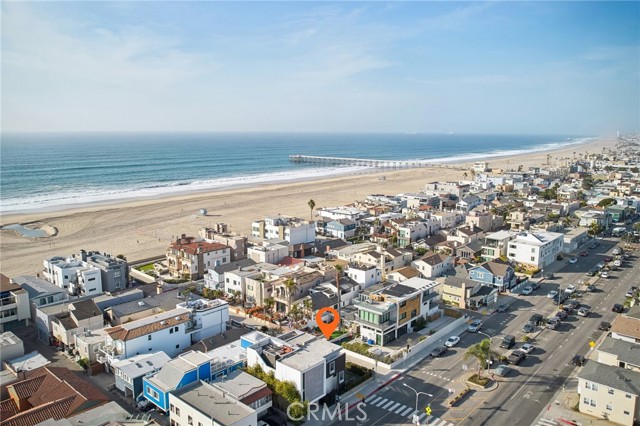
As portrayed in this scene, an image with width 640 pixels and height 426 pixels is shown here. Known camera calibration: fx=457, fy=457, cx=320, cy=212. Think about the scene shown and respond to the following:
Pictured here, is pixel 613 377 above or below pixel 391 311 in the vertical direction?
below

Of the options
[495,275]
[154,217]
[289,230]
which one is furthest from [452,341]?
[154,217]

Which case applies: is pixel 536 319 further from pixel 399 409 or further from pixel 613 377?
pixel 399 409

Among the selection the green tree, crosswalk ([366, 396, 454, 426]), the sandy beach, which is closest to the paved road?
crosswalk ([366, 396, 454, 426])

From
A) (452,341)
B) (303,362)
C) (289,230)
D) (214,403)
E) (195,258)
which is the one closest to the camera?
(214,403)

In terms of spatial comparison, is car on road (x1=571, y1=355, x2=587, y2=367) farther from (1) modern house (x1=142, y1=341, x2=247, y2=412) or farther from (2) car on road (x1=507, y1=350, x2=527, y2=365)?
(1) modern house (x1=142, y1=341, x2=247, y2=412)

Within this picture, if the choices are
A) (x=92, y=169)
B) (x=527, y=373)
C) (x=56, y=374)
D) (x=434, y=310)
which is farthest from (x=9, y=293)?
(x=92, y=169)

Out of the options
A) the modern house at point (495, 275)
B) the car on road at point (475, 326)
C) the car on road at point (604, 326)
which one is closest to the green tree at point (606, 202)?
the modern house at point (495, 275)

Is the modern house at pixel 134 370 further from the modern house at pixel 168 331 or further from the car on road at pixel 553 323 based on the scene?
the car on road at pixel 553 323
